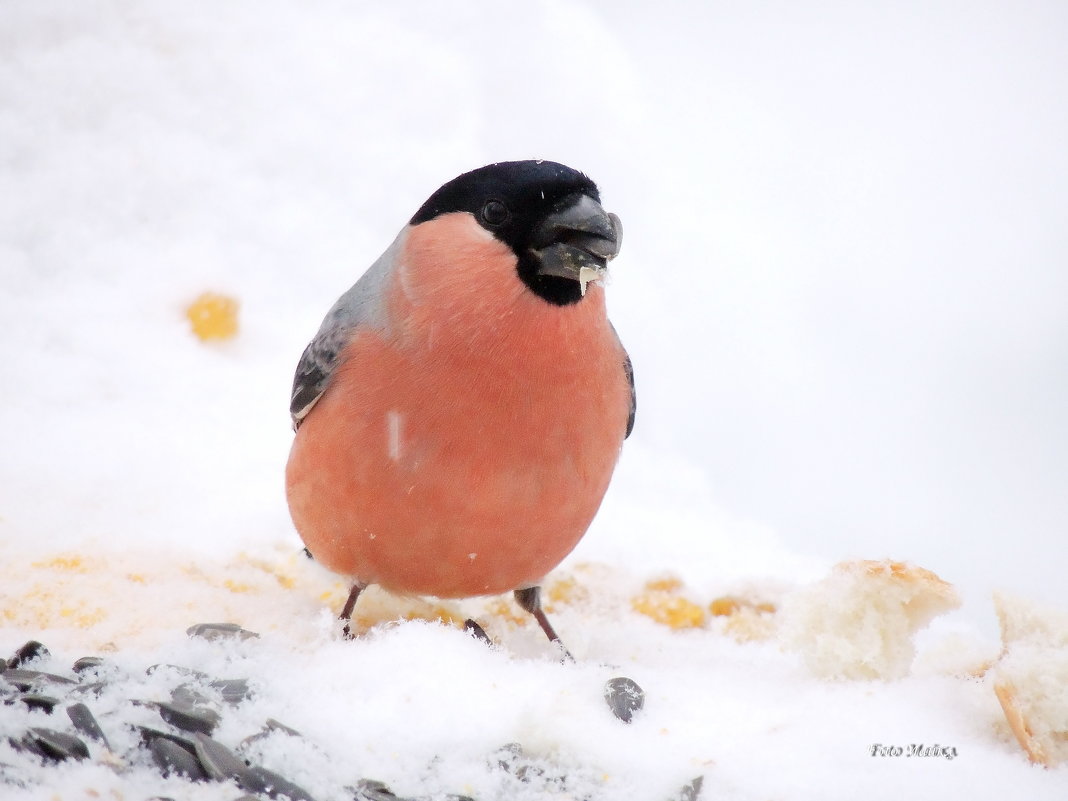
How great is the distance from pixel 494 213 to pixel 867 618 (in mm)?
1166

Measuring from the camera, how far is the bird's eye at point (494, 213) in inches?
85.4

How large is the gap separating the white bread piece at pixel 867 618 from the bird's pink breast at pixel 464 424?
0.56 meters

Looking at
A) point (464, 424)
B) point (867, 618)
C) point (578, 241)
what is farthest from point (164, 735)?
point (867, 618)

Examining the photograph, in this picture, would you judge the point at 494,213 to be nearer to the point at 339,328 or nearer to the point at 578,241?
the point at 578,241

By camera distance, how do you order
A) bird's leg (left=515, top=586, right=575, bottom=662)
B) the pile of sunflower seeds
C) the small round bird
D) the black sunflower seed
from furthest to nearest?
bird's leg (left=515, top=586, right=575, bottom=662) → the small round bird → the black sunflower seed → the pile of sunflower seeds

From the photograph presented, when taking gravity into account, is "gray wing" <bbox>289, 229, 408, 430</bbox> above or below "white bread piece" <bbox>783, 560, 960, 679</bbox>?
above

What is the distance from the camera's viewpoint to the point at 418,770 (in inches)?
72.0

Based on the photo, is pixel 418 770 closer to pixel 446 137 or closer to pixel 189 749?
pixel 189 749

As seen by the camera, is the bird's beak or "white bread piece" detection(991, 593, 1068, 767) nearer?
"white bread piece" detection(991, 593, 1068, 767)

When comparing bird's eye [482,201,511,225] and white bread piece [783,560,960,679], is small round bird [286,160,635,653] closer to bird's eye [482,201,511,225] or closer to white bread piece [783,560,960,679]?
bird's eye [482,201,511,225]

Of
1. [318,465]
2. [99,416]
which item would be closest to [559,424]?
[318,465]

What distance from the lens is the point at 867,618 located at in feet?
7.39

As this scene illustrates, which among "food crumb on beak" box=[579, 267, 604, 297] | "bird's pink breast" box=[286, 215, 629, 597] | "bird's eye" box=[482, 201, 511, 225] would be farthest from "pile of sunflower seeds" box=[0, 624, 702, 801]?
"bird's eye" box=[482, 201, 511, 225]

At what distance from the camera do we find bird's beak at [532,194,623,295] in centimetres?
207
